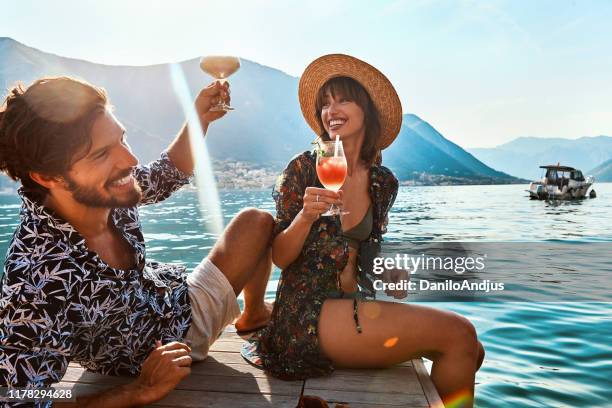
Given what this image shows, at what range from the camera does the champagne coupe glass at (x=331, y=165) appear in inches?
111

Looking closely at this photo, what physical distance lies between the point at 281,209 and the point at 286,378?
966 millimetres

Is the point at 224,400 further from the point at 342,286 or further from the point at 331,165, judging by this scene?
the point at 331,165

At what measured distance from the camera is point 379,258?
3.26 m

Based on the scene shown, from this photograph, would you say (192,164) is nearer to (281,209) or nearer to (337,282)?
(281,209)

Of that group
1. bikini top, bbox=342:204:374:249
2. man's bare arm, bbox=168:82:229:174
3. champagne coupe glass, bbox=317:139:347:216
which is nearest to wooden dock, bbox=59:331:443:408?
bikini top, bbox=342:204:374:249

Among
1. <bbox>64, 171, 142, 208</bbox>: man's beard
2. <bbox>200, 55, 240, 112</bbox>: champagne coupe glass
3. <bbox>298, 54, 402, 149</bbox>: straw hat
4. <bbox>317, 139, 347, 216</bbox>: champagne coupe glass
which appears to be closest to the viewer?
<bbox>64, 171, 142, 208</bbox>: man's beard

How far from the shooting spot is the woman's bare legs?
2.73 meters

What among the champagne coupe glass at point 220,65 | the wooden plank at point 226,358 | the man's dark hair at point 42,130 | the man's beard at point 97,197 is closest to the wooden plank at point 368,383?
the wooden plank at point 226,358

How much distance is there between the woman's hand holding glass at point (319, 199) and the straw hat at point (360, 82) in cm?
125

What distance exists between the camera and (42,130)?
210 centimetres

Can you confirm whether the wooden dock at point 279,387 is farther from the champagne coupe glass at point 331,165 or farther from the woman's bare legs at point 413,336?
the champagne coupe glass at point 331,165

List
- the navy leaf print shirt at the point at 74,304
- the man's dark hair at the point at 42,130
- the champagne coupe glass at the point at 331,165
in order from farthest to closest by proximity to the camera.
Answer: the champagne coupe glass at the point at 331,165 < the man's dark hair at the point at 42,130 < the navy leaf print shirt at the point at 74,304

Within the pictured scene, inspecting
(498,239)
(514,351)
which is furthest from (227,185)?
(514,351)

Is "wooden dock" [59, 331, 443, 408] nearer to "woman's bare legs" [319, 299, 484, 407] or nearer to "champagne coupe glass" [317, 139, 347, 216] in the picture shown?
"woman's bare legs" [319, 299, 484, 407]
